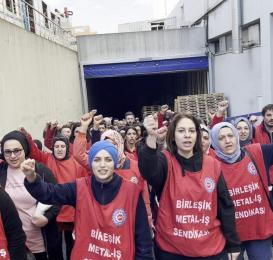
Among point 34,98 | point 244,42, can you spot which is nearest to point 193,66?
point 244,42

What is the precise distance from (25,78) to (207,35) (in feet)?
35.5

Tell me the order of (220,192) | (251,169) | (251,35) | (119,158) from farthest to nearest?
(251,35), (119,158), (251,169), (220,192)

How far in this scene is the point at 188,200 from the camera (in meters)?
2.61

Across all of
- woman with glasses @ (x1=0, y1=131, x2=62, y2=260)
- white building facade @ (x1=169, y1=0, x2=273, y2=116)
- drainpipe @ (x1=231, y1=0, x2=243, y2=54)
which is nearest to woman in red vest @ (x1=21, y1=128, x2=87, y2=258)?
woman with glasses @ (x1=0, y1=131, x2=62, y2=260)

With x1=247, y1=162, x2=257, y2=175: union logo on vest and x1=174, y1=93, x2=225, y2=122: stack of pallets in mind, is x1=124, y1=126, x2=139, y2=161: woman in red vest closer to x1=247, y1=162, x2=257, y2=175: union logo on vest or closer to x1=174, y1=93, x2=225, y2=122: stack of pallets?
x1=247, y1=162, x2=257, y2=175: union logo on vest

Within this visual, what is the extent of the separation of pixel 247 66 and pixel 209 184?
38.4 feet

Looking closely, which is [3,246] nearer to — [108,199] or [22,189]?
[108,199]

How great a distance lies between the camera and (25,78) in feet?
29.8

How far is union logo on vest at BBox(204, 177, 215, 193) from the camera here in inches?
104

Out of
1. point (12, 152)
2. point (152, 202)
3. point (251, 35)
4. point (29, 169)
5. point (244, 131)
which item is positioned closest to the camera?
point (29, 169)

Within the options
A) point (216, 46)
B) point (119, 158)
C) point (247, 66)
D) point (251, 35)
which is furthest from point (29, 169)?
point (216, 46)

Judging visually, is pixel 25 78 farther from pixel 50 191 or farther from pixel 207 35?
pixel 207 35

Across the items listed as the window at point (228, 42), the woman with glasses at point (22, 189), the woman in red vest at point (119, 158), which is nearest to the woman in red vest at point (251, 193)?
the woman in red vest at point (119, 158)

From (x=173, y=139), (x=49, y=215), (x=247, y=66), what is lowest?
(x=49, y=215)
